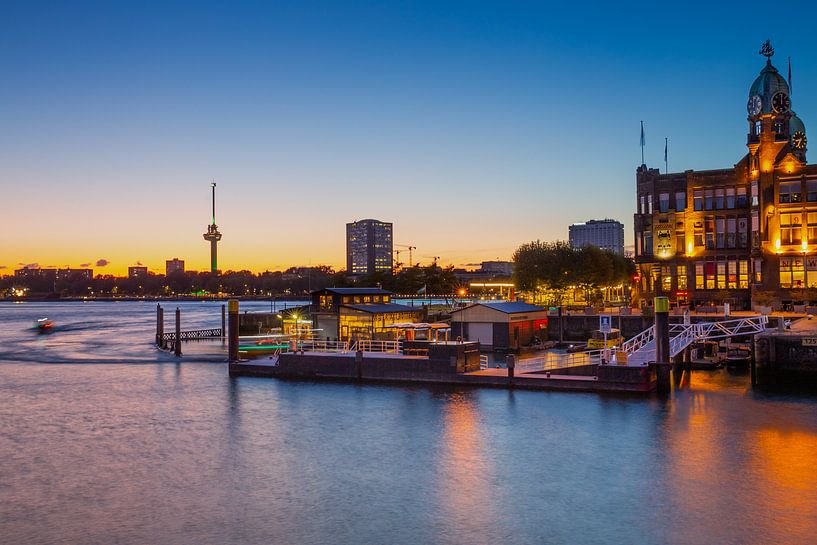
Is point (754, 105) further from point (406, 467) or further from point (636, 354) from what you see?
point (406, 467)

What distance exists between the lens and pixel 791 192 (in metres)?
84.3

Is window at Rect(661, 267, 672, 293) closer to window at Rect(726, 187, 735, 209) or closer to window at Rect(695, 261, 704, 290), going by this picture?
window at Rect(695, 261, 704, 290)

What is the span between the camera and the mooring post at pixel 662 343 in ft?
144

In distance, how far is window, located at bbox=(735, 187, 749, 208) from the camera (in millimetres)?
90562

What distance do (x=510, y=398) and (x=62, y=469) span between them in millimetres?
25238

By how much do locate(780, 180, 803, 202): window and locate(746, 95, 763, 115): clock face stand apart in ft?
33.1

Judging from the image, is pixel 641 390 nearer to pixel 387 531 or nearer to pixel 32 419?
pixel 387 531

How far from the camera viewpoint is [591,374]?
48.9 m

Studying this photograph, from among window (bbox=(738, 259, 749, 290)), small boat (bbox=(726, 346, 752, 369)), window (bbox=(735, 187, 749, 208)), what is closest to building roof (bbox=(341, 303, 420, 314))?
small boat (bbox=(726, 346, 752, 369))

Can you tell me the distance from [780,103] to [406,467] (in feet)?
259

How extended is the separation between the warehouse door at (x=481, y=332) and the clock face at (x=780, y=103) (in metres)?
46.8

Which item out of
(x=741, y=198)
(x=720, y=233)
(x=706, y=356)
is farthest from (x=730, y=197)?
(x=706, y=356)

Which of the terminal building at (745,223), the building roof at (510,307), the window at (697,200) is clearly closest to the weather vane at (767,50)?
the terminal building at (745,223)

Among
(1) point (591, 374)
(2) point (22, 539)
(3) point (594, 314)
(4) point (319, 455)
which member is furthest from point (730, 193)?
(2) point (22, 539)
